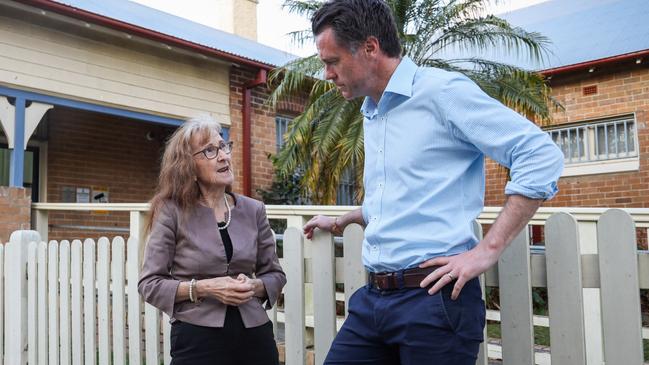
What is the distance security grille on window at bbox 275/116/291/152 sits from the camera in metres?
11.2

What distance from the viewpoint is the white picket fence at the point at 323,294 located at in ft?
6.84

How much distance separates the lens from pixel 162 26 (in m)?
10.8

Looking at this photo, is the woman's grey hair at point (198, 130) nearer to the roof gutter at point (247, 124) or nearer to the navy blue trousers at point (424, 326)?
the navy blue trousers at point (424, 326)

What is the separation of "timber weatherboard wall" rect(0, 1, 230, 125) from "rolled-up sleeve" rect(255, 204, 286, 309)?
6.07m

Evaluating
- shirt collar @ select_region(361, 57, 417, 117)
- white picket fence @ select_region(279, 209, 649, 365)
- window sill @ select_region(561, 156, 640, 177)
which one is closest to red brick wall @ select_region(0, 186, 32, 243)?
white picket fence @ select_region(279, 209, 649, 365)

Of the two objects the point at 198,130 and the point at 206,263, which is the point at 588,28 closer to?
the point at 198,130

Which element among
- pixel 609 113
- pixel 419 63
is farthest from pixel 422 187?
pixel 609 113

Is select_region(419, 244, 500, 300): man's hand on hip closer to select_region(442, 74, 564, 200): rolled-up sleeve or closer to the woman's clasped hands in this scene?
select_region(442, 74, 564, 200): rolled-up sleeve

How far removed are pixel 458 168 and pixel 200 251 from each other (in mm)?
1167

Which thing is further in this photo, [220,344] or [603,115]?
[603,115]

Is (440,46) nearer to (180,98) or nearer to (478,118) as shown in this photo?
(180,98)

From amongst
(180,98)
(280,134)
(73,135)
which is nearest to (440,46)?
(280,134)

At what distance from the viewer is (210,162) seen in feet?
8.83

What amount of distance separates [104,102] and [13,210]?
2.01m
